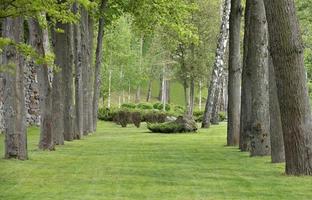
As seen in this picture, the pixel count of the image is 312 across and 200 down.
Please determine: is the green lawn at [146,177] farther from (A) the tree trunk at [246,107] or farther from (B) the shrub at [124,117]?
(B) the shrub at [124,117]

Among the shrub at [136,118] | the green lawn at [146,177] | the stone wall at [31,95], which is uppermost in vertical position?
the stone wall at [31,95]

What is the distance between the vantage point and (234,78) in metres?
23.8

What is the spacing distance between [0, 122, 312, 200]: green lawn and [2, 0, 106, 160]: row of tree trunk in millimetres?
939

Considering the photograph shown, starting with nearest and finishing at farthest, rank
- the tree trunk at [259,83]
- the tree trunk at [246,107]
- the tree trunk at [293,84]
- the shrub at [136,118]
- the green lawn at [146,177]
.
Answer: the green lawn at [146,177] → the tree trunk at [293,84] → the tree trunk at [259,83] → the tree trunk at [246,107] → the shrub at [136,118]

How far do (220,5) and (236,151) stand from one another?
3468 cm

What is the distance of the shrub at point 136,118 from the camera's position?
142ft

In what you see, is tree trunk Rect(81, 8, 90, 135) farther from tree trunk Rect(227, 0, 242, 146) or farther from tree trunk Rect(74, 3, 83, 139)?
tree trunk Rect(227, 0, 242, 146)

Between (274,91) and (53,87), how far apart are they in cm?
934

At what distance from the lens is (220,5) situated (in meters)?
54.4

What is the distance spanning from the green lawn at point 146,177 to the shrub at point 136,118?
74.2 ft

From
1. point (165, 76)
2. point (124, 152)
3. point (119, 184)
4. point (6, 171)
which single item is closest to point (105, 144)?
point (124, 152)

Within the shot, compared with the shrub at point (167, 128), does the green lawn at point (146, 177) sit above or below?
below

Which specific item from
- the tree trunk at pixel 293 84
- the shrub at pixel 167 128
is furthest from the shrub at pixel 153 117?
the tree trunk at pixel 293 84

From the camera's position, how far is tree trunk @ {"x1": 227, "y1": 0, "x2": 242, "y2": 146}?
928 inches
